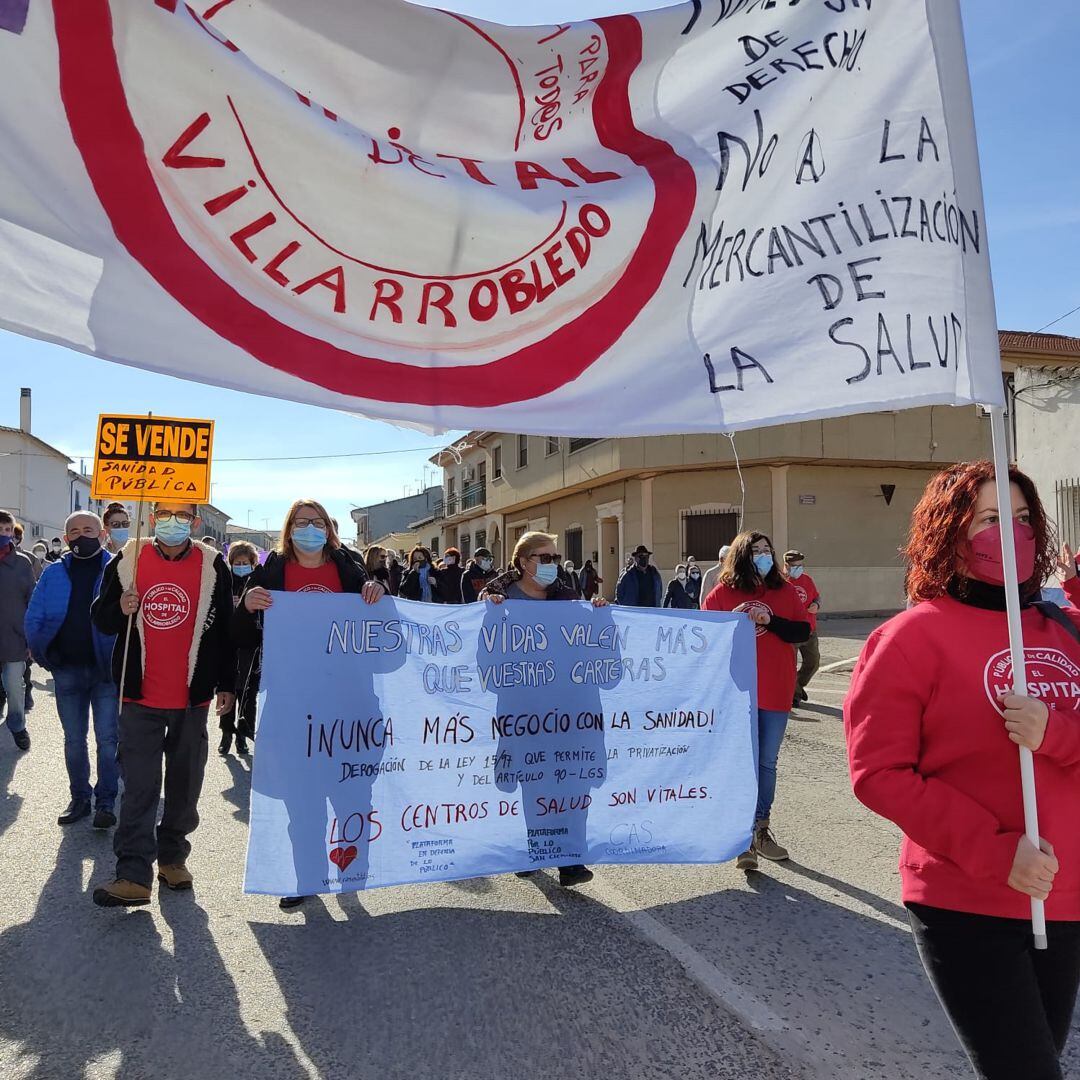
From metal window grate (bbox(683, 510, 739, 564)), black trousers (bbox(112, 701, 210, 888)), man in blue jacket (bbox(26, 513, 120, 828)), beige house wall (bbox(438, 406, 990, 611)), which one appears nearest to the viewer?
black trousers (bbox(112, 701, 210, 888))

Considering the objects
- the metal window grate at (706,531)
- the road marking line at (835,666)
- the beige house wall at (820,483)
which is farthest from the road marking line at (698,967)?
the metal window grate at (706,531)

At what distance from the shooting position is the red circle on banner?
2227mm

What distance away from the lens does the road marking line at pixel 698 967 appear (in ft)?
10.8

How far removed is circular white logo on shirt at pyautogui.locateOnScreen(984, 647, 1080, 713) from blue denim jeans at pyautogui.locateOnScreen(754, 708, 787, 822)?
3101mm

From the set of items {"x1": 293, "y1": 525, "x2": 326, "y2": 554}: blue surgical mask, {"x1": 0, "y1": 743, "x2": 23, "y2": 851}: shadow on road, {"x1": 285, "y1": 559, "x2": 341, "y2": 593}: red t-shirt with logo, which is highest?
{"x1": 293, "y1": 525, "x2": 326, "y2": 554}: blue surgical mask

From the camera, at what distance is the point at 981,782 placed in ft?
6.86

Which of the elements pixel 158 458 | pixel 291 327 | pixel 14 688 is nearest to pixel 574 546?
pixel 158 458

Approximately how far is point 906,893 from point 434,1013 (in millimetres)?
1949

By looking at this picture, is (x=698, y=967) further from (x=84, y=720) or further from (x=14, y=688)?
(x=14, y=688)

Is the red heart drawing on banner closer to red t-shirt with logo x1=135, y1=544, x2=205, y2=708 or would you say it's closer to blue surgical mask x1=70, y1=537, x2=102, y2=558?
red t-shirt with logo x1=135, y1=544, x2=205, y2=708

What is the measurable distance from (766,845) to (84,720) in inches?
175

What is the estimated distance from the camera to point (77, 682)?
5.89m

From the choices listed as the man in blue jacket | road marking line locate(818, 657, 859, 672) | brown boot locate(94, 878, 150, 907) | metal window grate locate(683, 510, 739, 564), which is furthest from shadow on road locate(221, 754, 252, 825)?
metal window grate locate(683, 510, 739, 564)

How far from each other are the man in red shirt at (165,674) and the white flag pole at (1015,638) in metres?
3.81
